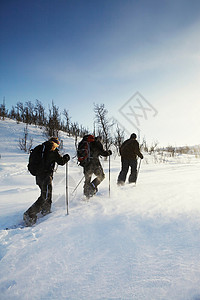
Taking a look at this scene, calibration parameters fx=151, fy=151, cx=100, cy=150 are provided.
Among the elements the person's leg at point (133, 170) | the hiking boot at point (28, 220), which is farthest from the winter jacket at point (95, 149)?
the hiking boot at point (28, 220)

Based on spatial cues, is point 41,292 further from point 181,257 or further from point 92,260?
point 181,257

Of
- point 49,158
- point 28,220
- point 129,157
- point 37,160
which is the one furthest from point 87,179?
point 129,157

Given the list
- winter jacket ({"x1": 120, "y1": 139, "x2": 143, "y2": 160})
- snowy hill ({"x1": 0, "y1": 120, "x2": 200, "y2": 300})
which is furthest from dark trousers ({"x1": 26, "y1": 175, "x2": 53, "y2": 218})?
winter jacket ({"x1": 120, "y1": 139, "x2": 143, "y2": 160})

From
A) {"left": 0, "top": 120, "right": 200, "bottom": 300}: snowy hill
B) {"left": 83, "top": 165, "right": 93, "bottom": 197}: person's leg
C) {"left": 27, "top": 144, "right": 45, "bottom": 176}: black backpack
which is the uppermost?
{"left": 27, "top": 144, "right": 45, "bottom": 176}: black backpack

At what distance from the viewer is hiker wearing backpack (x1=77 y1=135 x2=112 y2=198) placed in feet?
12.3

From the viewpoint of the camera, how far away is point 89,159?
3773 mm

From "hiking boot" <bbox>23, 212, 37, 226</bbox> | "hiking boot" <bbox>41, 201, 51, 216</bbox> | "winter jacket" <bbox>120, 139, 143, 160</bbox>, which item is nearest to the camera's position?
"hiking boot" <bbox>23, 212, 37, 226</bbox>

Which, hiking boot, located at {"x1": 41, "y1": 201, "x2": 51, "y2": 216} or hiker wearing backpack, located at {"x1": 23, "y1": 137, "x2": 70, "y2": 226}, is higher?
hiker wearing backpack, located at {"x1": 23, "y1": 137, "x2": 70, "y2": 226}

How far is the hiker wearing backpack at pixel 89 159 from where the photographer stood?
12.3ft

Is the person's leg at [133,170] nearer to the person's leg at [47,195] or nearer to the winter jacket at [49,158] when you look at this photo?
the winter jacket at [49,158]

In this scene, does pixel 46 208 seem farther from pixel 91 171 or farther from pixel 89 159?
pixel 89 159

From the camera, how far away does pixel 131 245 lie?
5.49ft

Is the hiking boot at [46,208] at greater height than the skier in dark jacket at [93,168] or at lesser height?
lesser

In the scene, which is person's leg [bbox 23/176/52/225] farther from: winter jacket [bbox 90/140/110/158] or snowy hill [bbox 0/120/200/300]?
winter jacket [bbox 90/140/110/158]
